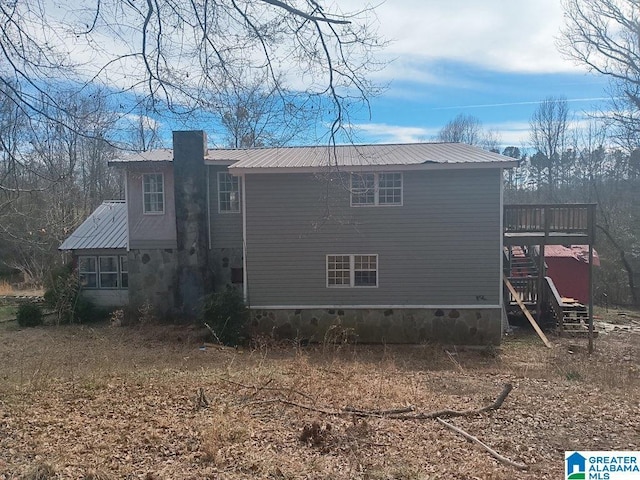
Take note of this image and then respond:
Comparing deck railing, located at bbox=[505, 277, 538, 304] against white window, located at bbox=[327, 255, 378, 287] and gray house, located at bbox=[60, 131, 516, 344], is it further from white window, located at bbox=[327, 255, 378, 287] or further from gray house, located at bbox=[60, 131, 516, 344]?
white window, located at bbox=[327, 255, 378, 287]

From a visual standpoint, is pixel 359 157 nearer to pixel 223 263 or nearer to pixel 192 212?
pixel 192 212

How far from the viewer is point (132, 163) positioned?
15.7 meters

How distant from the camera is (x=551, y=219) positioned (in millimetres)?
15352

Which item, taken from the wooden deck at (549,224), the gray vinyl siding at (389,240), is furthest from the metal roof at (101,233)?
the wooden deck at (549,224)

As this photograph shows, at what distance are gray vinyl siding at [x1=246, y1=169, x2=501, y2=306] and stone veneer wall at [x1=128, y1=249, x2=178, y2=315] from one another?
425 centimetres

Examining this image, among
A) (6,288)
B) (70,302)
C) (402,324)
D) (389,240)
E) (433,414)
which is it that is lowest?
(6,288)

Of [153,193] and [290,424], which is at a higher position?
[153,193]

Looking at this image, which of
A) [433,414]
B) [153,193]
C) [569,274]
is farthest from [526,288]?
[433,414]

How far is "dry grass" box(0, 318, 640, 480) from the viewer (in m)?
4.30

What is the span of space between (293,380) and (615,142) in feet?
88.4

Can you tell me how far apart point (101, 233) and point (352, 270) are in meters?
10.9

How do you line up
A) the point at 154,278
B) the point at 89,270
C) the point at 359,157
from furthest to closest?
the point at 89,270 < the point at 154,278 < the point at 359,157

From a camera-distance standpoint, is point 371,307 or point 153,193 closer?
point 371,307

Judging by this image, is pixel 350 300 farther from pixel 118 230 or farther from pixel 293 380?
pixel 118 230
